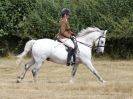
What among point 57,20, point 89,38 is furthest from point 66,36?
point 57,20

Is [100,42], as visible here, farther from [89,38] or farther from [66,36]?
[66,36]

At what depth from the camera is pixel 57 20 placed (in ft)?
104

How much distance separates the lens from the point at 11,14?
32.7 m

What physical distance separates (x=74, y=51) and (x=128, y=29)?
11.4 metres

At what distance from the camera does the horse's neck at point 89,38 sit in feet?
65.0

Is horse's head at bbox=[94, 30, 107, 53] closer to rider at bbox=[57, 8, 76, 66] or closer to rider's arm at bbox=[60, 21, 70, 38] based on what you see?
rider at bbox=[57, 8, 76, 66]

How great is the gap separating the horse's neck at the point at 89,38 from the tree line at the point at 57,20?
10.3m

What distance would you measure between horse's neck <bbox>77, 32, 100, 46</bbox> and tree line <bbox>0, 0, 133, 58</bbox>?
1035cm

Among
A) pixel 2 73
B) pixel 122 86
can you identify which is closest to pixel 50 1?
pixel 2 73

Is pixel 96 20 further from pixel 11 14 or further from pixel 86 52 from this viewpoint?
pixel 86 52

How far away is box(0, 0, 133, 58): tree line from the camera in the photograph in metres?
30.7

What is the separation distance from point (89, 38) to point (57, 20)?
12.0m

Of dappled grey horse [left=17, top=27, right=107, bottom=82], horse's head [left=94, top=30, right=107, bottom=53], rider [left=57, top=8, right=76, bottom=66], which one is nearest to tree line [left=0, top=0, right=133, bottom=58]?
horse's head [left=94, top=30, right=107, bottom=53]

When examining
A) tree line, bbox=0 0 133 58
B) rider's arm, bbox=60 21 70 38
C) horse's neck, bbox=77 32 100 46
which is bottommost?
tree line, bbox=0 0 133 58
